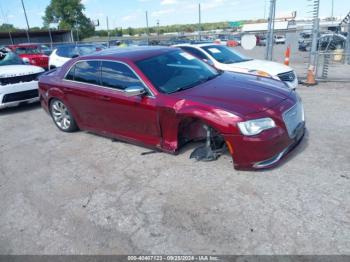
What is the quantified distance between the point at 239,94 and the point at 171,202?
1.63 m

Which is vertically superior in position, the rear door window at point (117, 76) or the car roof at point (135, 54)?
the car roof at point (135, 54)

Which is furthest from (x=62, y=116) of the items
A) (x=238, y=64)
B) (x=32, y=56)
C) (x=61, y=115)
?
(x=32, y=56)

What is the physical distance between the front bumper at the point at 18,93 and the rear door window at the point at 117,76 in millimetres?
3817

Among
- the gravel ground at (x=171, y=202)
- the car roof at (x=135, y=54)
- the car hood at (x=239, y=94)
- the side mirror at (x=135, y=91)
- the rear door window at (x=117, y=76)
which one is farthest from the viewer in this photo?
the car roof at (x=135, y=54)

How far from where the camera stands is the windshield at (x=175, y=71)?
4023 millimetres

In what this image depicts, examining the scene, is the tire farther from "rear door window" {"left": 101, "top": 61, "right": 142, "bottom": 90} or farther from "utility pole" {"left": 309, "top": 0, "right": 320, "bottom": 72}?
"utility pole" {"left": 309, "top": 0, "right": 320, "bottom": 72}

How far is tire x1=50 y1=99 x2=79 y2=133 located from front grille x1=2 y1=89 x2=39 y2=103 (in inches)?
82.3

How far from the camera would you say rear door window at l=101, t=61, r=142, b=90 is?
13.5 feet

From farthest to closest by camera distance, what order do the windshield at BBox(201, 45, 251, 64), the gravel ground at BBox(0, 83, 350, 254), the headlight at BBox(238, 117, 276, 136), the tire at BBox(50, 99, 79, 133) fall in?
A: the windshield at BBox(201, 45, 251, 64) < the tire at BBox(50, 99, 79, 133) < the headlight at BBox(238, 117, 276, 136) < the gravel ground at BBox(0, 83, 350, 254)

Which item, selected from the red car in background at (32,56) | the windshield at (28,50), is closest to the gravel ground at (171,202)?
the red car in background at (32,56)

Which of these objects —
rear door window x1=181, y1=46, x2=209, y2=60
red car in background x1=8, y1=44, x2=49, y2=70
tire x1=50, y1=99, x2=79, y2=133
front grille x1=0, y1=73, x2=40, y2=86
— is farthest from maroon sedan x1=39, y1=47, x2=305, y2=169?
red car in background x1=8, y1=44, x2=49, y2=70

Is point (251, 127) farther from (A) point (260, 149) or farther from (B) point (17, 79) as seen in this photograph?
(B) point (17, 79)

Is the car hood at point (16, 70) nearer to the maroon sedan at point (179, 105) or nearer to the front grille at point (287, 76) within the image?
the maroon sedan at point (179, 105)

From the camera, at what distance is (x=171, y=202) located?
126 inches
